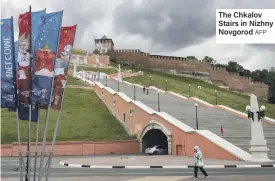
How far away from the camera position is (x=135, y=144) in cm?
3691

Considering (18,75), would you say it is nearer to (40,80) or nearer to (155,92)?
(40,80)

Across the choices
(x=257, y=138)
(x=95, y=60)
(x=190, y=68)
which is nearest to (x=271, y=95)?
(x=190, y=68)

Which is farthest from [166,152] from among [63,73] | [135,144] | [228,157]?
[63,73]

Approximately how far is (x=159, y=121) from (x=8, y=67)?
82.2 feet

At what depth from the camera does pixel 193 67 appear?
129 metres

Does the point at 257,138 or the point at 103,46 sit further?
the point at 103,46

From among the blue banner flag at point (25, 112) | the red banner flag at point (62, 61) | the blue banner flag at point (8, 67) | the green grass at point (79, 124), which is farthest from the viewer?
the green grass at point (79, 124)

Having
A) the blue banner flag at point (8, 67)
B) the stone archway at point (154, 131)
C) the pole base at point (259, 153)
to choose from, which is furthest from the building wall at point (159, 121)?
the blue banner flag at point (8, 67)

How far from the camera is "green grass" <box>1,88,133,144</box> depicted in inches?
1475

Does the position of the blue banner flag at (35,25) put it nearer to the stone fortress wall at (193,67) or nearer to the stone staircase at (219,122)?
the stone staircase at (219,122)

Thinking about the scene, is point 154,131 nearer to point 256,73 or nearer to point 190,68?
point 190,68

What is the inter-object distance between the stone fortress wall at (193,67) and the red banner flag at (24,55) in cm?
11445

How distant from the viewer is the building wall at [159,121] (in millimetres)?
27609

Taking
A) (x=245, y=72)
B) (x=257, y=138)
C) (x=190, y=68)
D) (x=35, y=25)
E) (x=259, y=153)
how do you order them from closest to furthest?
(x=35, y=25) < (x=259, y=153) < (x=257, y=138) < (x=190, y=68) < (x=245, y=72)
